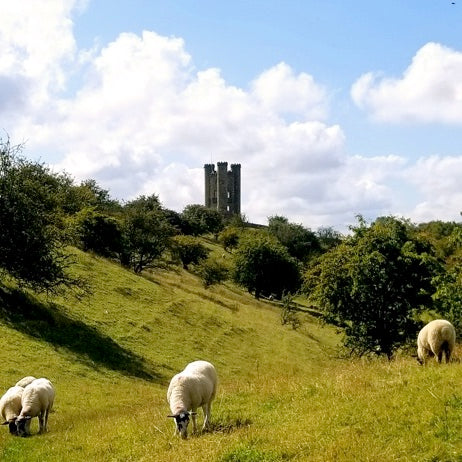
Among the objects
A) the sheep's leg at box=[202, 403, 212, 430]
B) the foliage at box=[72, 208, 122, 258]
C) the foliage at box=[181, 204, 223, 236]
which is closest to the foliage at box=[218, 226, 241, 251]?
the foliage at box=[181, 204, 223, 236]

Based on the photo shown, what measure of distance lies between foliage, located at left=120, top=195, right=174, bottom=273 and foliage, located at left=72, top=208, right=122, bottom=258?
1.88m

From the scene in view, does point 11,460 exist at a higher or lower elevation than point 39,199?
lower

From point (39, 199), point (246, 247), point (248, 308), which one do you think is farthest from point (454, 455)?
point (246, 247)

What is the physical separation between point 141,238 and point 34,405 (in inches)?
2086

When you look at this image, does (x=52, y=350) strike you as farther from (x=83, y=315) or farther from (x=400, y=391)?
(x=400, y=391)

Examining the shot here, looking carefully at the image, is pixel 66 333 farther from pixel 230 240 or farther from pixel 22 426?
pixel 230 240

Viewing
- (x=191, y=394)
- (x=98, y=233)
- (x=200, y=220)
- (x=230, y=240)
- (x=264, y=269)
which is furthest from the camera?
(x=200, y=220)

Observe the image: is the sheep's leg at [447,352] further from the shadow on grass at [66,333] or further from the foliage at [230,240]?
the foliage at [230,240]

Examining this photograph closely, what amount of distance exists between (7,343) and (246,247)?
6289 centimetres

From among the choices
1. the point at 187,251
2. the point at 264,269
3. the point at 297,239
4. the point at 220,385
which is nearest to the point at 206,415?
the point at 220,385

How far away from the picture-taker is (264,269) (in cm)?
8900

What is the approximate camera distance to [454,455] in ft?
33.1

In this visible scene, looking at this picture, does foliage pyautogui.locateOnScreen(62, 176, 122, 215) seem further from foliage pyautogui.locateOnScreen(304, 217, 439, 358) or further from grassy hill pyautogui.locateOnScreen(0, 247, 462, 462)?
foliage pyautogui.locateOnScreen(304, 217, 439, 358)

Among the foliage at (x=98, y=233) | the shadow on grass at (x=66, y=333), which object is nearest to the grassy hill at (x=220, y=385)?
the shadow on grass at (x=66, y=333)
